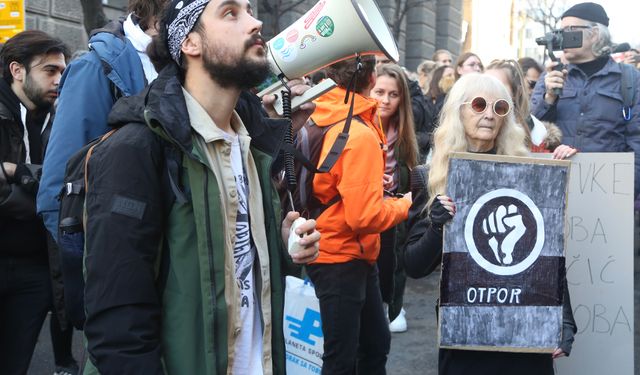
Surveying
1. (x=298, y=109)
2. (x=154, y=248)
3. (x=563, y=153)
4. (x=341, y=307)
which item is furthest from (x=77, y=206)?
(x=563, y=153)

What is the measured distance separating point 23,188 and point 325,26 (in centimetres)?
176

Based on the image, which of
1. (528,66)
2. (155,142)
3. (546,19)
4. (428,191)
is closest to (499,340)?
(428,191)

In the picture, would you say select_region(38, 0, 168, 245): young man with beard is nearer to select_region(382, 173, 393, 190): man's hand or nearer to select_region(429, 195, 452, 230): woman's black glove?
select_region(429, 195, 452, 230): woman's black glove

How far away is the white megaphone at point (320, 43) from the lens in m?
2.55

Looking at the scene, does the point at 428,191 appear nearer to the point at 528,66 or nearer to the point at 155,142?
the point at 155,142

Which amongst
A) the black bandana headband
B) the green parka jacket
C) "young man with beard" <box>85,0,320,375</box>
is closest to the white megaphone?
"young man with beard" <box>85,0,320,375</box>

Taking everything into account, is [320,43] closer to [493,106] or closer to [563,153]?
[493,106]

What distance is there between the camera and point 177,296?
1843mm

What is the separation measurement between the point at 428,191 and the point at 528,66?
6321 millimetres

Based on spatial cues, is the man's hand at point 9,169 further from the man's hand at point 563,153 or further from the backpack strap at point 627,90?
the backpack strap at point 627,90

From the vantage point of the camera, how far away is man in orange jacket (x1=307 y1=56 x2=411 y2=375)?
3361 millimetres

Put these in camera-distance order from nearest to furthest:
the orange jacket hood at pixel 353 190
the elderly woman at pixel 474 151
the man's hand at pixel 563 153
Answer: the elderly woman at pixel 474 151 < the man's hand at pixel 563 153 < the orange jacket hood at pixel 353 190

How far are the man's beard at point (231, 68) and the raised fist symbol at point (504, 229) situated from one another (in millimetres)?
1156

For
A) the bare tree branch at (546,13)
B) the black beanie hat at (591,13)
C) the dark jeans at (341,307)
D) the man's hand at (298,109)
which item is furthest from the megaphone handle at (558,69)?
the bare tree branch at (546,13)
